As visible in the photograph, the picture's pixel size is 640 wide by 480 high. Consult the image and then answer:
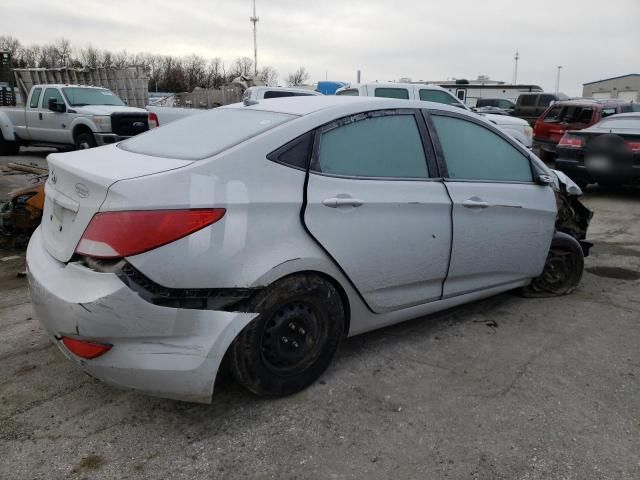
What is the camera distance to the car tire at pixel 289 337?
266cm

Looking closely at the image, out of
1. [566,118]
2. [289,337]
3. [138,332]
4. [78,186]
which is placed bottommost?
[289,337]

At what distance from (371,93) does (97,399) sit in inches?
335

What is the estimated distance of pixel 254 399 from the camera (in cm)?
293

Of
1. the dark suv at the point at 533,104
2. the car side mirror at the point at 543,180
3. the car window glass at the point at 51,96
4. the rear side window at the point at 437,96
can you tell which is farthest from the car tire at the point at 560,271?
the dark suv at the point at 533,104

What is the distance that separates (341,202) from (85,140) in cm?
1097

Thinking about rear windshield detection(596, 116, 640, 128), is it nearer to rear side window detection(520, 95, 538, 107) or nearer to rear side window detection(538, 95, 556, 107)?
rear side window detection(538, 95, 556, 107)

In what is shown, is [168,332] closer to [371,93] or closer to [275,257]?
[275,257]

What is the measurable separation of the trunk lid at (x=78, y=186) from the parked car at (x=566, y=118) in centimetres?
1204

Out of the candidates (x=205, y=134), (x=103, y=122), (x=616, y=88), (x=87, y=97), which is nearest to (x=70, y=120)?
(x=87, y=97)

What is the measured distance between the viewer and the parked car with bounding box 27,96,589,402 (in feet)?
7.93

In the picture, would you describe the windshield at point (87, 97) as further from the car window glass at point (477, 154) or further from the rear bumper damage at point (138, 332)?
the rear bumper damage at point (138, 332)

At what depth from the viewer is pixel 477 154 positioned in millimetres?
3756

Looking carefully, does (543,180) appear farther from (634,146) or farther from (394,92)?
(394,92)

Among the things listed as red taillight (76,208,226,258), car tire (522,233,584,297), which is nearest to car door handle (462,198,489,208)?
car tire (522,233,584,297)
